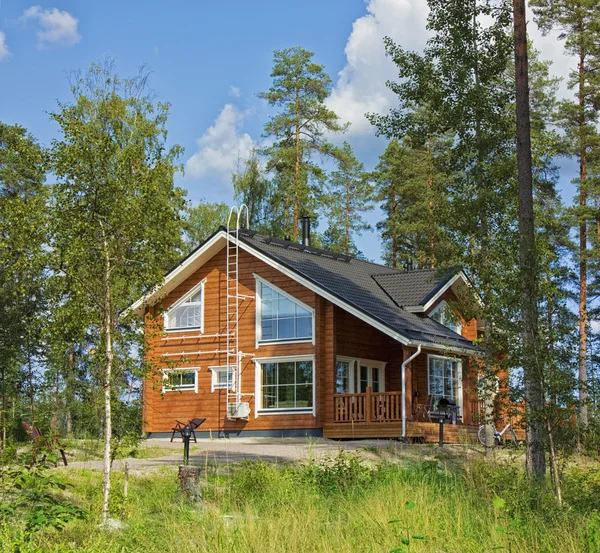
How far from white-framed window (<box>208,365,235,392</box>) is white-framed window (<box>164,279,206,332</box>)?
4.29 ft

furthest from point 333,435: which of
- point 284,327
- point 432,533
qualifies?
point 432,533

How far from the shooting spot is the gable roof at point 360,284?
891 inches

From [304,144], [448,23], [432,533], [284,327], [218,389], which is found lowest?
[432,533]

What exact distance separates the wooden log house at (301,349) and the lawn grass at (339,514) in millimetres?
9458

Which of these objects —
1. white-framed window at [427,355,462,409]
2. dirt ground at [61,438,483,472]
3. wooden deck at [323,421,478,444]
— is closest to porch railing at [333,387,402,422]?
wooden deck at [323,421,478,444]

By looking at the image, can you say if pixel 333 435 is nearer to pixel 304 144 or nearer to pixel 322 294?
pixel 322 294

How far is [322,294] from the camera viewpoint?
911 inches

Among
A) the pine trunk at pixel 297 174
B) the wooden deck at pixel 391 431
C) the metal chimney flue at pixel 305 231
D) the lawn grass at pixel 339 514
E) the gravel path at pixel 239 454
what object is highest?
the pine trunk at pixel 297 174

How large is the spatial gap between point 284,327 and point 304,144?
16.5 meters

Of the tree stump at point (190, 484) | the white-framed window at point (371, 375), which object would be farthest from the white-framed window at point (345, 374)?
the tree stump at point (190, 484)

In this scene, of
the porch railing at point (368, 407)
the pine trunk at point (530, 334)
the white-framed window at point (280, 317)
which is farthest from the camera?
the white-framed window at point (280, 317)

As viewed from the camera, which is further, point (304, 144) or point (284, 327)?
point (304, 144)

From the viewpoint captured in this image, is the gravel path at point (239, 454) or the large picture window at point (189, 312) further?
the large picture window at point (189, 312)

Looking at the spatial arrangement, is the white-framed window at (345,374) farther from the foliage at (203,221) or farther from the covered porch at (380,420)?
the foliage at (203,221)
